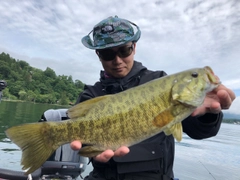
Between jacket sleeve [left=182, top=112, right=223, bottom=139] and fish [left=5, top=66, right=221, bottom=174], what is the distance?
1.94 feet

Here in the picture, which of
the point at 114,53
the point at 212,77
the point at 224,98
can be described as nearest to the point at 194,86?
the point at 212,77

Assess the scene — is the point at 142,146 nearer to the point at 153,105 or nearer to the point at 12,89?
the point at 153,105

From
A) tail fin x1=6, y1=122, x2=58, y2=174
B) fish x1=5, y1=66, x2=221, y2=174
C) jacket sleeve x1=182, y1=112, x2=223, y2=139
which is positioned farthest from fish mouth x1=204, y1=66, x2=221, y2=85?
tail fin x1=6, y1=122, x2=58, y2=174

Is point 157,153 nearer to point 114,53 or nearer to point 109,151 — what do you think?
point 109,151

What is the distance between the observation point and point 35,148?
9.84 feet

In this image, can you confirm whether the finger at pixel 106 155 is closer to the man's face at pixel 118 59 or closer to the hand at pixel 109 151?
the hand at pixel 109 151

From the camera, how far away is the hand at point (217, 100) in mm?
2756

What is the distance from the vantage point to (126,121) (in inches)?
115

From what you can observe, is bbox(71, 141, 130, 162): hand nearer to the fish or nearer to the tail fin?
the fish

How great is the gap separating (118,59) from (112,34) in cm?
39

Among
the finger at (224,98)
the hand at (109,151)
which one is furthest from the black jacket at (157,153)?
the hand at (109,151)

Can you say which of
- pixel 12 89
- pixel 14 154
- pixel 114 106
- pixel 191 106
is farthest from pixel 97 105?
pixel 12 89

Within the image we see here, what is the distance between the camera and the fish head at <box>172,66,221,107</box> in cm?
284

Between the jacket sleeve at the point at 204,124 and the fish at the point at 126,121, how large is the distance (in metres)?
0.59
